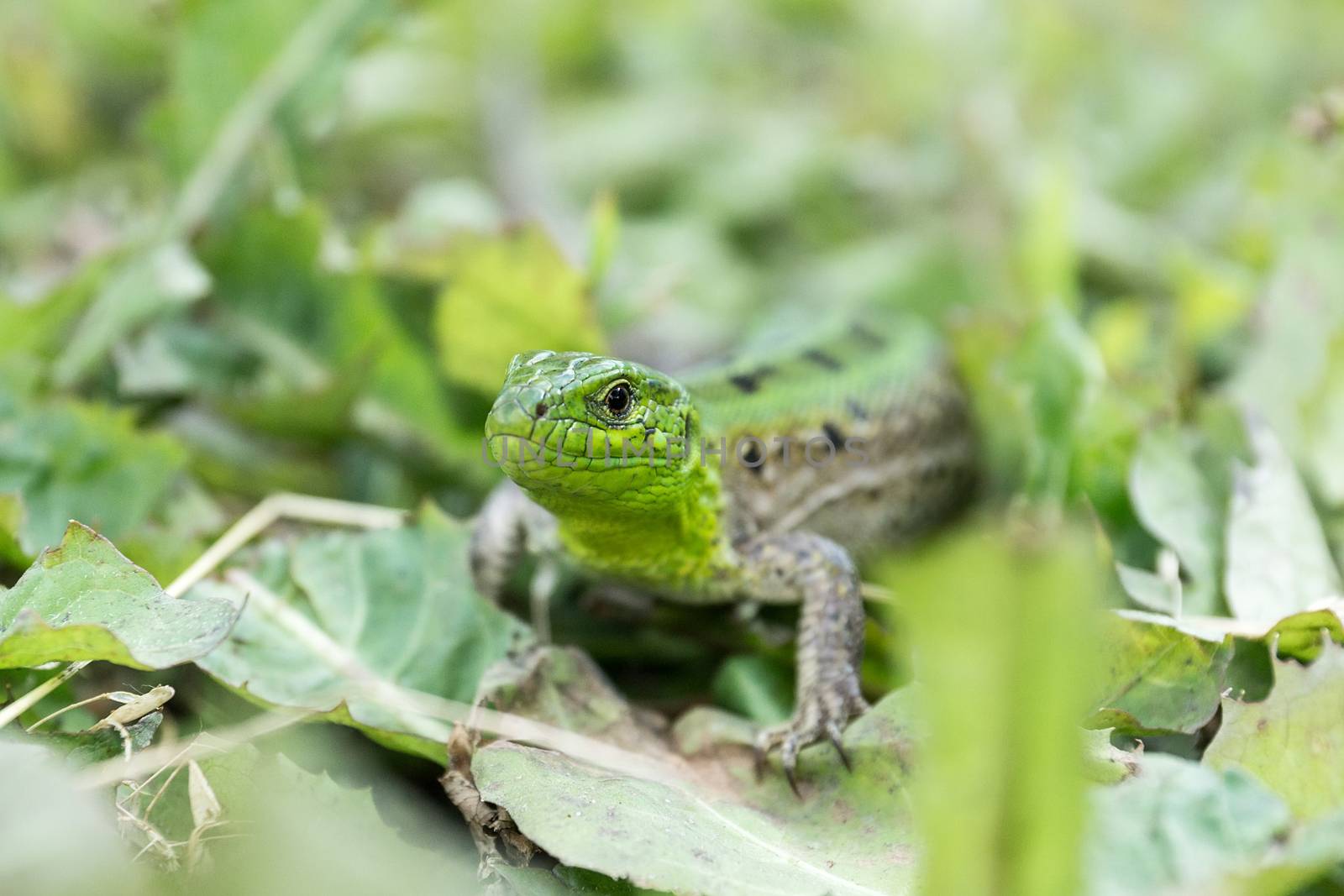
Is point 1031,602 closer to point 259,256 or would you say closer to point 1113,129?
point 259,256

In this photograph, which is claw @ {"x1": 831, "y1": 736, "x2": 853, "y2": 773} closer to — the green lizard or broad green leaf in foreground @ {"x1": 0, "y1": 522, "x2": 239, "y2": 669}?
the green lizard

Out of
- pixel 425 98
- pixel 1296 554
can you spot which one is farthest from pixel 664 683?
pixel 425 98

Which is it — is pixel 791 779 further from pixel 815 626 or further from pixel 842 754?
pixel 815 626

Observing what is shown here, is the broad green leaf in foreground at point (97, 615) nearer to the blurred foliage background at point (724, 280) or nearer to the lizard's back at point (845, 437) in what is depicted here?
the blurred foliage background at point (724, 280)

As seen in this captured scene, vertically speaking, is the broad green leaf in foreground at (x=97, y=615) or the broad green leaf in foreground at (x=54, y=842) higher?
the broad green leaf in foreground at (x=54, y=842)

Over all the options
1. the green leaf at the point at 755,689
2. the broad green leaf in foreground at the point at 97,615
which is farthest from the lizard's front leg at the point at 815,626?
the broad green leaf in foreground at the point at 97,615

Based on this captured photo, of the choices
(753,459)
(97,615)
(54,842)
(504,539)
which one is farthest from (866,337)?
(54,842)
